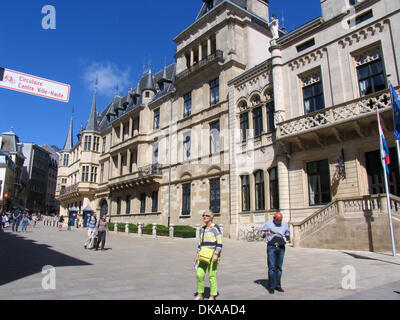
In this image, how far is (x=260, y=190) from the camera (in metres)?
22.8

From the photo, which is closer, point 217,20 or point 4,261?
point 4,261

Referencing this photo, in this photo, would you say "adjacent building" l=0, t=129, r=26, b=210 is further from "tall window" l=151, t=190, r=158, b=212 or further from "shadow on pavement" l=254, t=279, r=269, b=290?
"shadow on pavement" l=254, t=279, r=269, b=290

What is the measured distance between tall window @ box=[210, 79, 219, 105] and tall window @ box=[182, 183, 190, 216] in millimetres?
7750

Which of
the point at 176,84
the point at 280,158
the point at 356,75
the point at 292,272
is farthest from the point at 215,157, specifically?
the point at 292,272

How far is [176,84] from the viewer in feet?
106

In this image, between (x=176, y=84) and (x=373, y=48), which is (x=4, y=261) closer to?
(x=373, y=48)

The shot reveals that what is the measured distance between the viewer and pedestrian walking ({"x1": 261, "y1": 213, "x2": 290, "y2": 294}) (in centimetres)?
698

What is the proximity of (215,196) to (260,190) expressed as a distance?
459 cm

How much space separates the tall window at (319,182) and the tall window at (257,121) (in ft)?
16.2

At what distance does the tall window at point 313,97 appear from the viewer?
19.8 metres

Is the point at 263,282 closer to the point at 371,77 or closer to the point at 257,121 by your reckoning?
the point at 371,77

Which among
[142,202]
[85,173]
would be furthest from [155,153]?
[85,173]

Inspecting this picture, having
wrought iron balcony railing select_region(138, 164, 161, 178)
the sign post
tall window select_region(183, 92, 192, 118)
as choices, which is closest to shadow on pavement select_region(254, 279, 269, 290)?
the sign post
